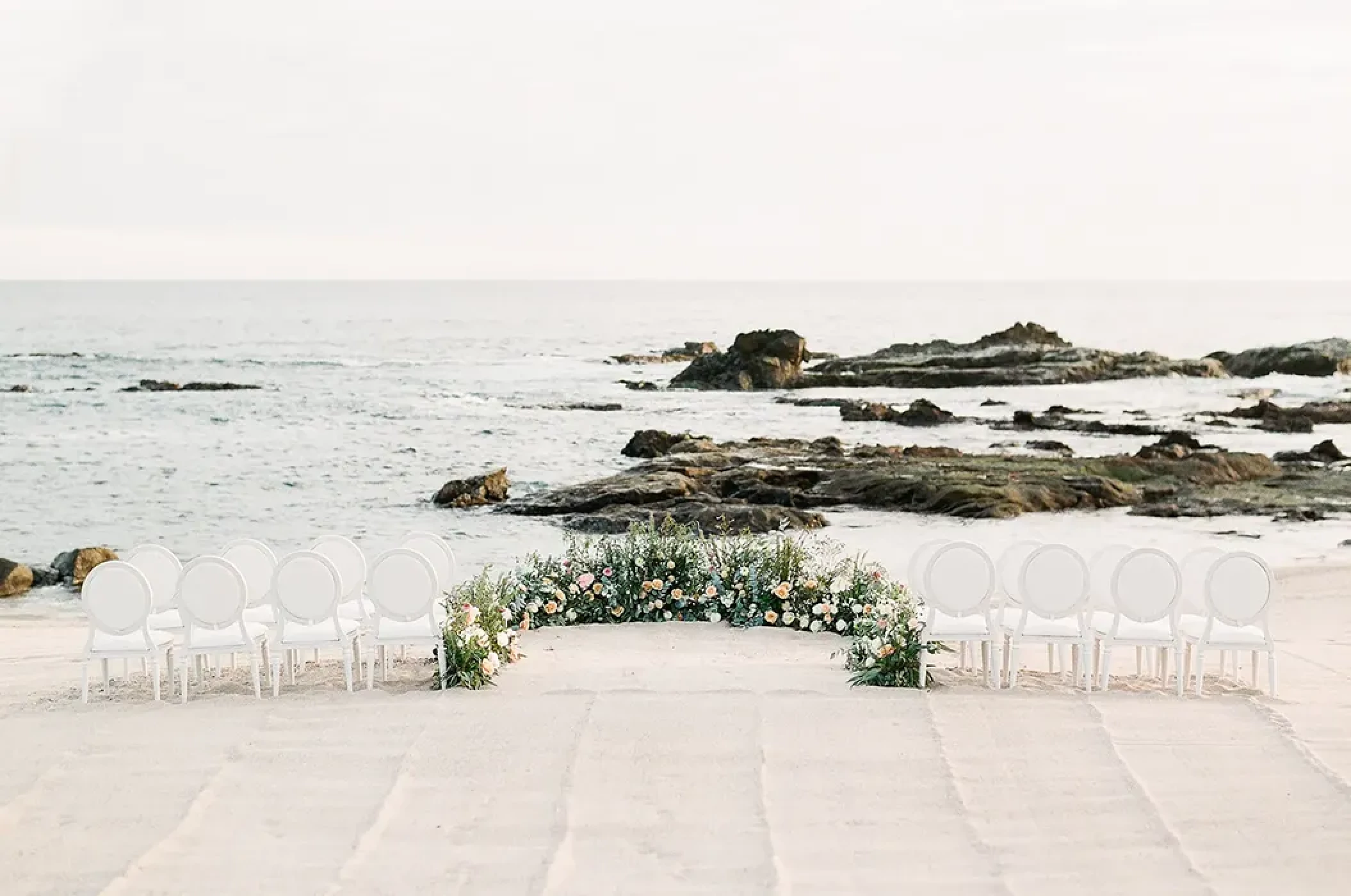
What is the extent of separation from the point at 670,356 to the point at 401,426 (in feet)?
84.7

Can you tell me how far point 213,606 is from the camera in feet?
30.6

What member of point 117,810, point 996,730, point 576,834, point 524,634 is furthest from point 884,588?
point 117,810

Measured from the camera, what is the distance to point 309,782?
7625 mm

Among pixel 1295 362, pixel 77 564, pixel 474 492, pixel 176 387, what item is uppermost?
pixel 1295 362

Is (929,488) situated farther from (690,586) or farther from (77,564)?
(77,564)

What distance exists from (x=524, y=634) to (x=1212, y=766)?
5.92 metres

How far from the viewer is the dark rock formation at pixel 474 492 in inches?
1038

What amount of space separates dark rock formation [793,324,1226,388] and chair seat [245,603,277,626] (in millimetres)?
41153

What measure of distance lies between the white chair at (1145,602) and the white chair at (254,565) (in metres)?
5.88

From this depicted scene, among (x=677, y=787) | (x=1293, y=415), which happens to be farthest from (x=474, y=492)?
(x=1293, y=415)

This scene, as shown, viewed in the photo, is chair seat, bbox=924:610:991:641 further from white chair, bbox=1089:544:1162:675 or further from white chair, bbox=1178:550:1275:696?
white chair, bbox=1178:550:1275:696

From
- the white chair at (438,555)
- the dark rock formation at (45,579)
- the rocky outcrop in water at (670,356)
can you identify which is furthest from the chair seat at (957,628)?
the rocky outcrop in water at (670,356)

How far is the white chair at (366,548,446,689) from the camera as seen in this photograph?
947 centimetres

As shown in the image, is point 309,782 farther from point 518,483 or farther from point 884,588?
point 518,483
